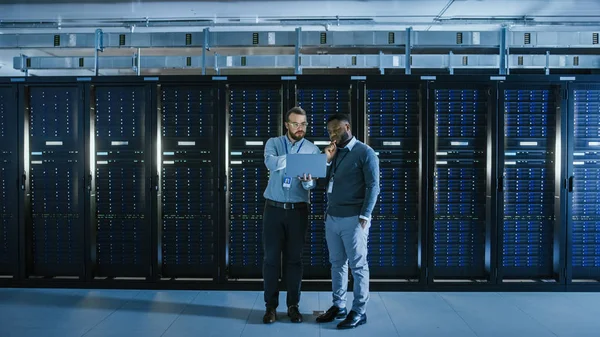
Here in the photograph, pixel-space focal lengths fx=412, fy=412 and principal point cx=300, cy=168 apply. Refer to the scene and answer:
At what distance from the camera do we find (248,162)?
4168 mm

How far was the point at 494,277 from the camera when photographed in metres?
4.12

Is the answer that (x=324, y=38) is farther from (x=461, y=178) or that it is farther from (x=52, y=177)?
(x=52, y=177)

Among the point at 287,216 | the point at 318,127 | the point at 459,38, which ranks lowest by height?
the point at 287,216

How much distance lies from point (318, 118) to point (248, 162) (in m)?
0.83

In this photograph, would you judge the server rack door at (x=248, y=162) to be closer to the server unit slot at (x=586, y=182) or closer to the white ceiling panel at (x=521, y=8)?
the white ceiling panel at (x=521, y=8)

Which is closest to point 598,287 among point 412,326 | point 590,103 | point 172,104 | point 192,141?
point 590,103

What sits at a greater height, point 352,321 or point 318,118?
point 318,118

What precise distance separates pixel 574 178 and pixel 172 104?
413 centimetres

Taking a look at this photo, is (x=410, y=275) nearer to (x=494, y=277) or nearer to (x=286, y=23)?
(x=494, y=277)

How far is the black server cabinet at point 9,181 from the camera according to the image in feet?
13.8

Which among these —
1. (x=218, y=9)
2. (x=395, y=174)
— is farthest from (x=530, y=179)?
(x=218, y=9)

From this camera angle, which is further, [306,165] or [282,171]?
[282,171]

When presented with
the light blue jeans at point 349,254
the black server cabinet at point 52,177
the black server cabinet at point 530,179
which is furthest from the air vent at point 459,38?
the black server cabinet at point 52,177

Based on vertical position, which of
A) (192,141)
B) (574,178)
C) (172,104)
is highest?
(172,104)
